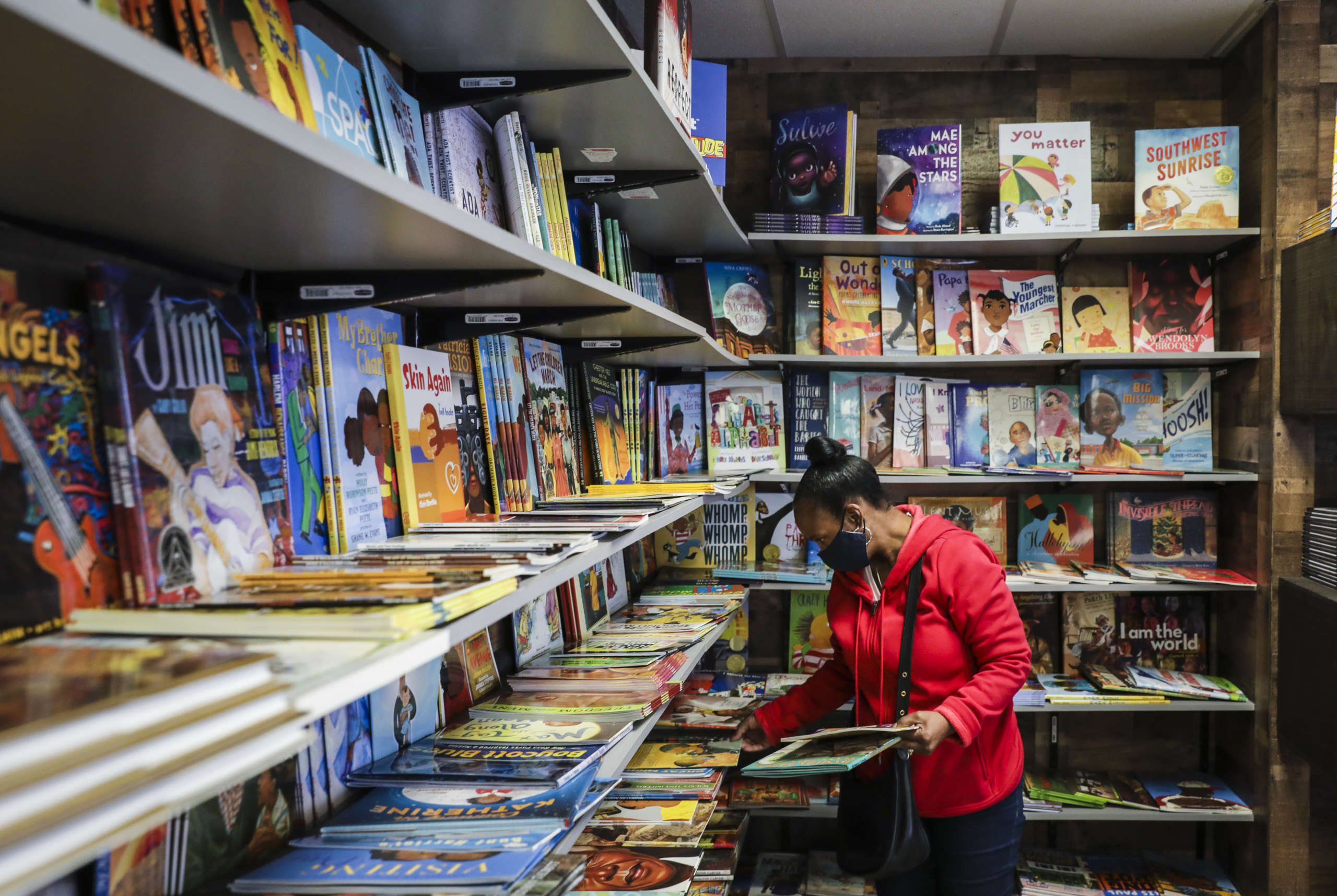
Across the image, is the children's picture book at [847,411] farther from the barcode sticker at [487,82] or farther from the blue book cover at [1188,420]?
the barcode sticker at [487,82]

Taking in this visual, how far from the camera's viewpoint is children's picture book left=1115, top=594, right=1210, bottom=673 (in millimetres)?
3225

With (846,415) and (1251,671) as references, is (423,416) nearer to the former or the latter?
(846,415)

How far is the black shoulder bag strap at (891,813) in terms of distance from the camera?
1.90 metres

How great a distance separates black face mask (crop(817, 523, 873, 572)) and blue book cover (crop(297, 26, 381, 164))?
145cm

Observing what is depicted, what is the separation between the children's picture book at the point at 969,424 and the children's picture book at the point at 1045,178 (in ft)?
2.06

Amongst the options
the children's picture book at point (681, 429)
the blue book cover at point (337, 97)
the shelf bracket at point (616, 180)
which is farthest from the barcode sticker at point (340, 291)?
the children's picture book at point (681, 429)

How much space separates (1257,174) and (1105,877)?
2537 mm

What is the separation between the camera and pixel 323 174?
631 mm

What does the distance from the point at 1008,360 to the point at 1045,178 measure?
0.67 meters

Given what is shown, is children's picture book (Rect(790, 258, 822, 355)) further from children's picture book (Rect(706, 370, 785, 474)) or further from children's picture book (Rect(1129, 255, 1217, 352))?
children's picture book (Rect(1129, 255, 1217, 352))

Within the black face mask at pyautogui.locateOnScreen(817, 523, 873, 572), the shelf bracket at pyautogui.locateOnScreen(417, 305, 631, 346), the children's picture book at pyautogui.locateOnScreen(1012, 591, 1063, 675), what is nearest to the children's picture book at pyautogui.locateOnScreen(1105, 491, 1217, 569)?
the children's picture book at pyautogui.locateOnScreen(1012, 591, 1063, 675)

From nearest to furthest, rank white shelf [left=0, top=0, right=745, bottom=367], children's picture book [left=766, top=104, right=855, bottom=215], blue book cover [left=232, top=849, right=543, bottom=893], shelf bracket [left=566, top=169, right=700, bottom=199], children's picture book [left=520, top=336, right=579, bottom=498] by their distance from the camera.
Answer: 1. white shelf [left=0, top=0, right=745, bottom=367]
2. blue book cover [left=232, top=849, right=543, bottom=893]
3. children's picture book [left=520, top=336, right=579, bottom=498]
4. shelf bracket [left=566, top=169, right=700, bottom=199]
5. children's picture book [left=766, top=104, right=855, bottom=215]

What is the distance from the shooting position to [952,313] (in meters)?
3.21

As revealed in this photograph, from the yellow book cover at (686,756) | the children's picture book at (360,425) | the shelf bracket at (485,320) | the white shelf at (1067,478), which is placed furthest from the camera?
the white shelf at (1067,478)
